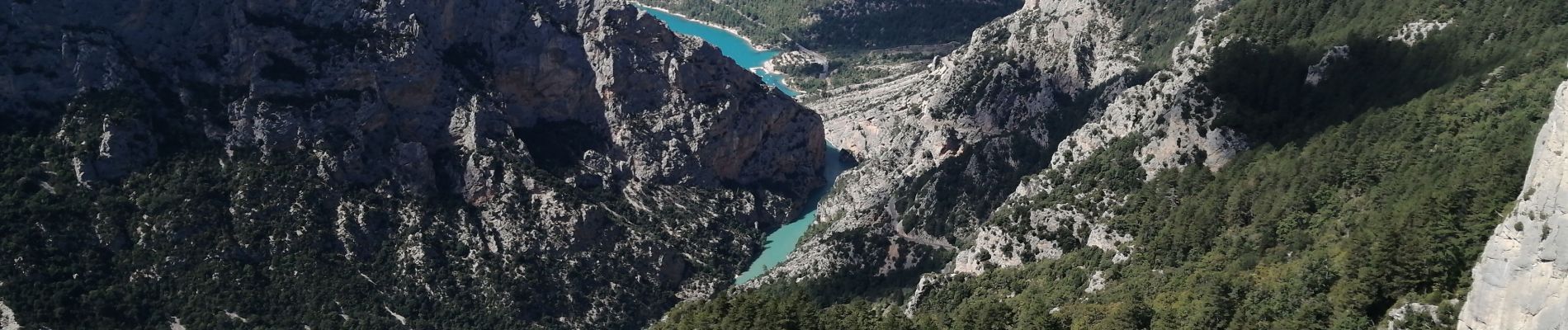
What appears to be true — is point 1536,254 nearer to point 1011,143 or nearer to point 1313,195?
point 1313,195

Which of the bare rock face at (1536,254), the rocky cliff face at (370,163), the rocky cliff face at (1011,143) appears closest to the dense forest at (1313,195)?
the rocky cliff face at (1011,143)

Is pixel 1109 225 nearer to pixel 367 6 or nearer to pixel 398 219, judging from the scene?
pixel 398 219

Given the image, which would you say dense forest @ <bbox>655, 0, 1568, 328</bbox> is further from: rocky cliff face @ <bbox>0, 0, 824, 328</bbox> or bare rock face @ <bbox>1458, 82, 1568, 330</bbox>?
rocky cliff face @ <bbox>0, 0, 824, 328</bbox>

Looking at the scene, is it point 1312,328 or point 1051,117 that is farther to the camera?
point 1051,117

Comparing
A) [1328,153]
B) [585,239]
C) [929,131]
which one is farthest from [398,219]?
[1328,153]

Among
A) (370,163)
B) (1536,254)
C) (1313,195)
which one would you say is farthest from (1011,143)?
(1536,254)

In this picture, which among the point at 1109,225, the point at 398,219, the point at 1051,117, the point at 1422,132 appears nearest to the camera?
the point at 1422,132
